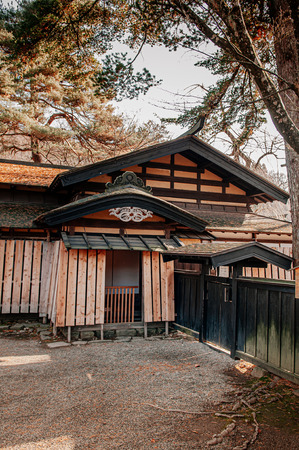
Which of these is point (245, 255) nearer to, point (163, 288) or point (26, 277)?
point (163, 288)

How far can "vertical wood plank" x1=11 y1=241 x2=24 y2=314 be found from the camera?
9.94 meters

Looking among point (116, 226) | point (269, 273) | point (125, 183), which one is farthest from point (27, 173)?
point (269, 273)

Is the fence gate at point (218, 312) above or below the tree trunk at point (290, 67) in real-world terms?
below

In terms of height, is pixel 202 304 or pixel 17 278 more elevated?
pixel 17 278

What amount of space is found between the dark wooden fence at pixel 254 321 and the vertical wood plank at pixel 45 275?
15.4 feet

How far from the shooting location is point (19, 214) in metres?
10.9

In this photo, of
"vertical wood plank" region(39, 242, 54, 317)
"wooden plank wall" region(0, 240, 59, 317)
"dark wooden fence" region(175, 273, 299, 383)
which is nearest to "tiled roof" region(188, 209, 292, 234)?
"dark wooden fence" region(175, 273, 299, 383)

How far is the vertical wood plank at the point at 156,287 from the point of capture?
8.90m

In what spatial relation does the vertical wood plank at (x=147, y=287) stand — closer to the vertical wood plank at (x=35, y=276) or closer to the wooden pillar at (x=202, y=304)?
the wooden pillar at (x=202, y=304)

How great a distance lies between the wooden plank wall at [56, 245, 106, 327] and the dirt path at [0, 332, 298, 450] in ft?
2.54

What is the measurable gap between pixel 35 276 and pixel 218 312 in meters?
6.06

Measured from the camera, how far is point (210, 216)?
12.0 m

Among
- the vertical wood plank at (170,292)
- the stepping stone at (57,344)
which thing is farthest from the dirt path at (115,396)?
the vertical wood plank at (170,292)

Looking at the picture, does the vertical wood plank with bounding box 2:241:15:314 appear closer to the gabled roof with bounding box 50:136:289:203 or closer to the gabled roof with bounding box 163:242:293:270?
the gabled roof with bounding box 50:136:289:203
